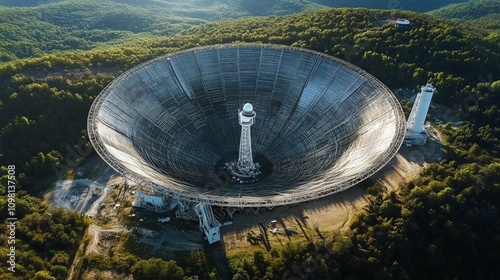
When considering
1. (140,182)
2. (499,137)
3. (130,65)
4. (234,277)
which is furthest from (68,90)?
(499,137)

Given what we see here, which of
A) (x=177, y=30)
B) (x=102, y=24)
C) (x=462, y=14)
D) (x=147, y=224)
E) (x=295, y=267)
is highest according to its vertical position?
(x=102, y=24)

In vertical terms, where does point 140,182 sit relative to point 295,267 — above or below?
above

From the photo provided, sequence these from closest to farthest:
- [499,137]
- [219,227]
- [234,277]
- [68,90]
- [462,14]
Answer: [234,277] → [219,227] → [499,137] → [68,90] → [462,14]

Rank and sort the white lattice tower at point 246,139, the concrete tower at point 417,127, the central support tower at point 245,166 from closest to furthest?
the white lattice tower at point 246,139
the central support tower at point 245,166
the concrete tower at point 417,127

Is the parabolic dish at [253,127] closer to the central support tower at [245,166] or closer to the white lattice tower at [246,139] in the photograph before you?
the central support tower at [245,166]

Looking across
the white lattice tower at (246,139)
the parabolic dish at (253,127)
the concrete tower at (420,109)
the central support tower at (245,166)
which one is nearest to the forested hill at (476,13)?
the concrete tower at (420,109)

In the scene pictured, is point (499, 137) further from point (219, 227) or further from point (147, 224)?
point (147, 224)

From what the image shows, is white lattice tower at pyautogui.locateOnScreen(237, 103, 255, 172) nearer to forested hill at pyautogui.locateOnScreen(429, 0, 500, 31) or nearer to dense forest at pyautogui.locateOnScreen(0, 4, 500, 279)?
dense forest at pyautogui.locateOnScreen(0, 4, 500, 279)
